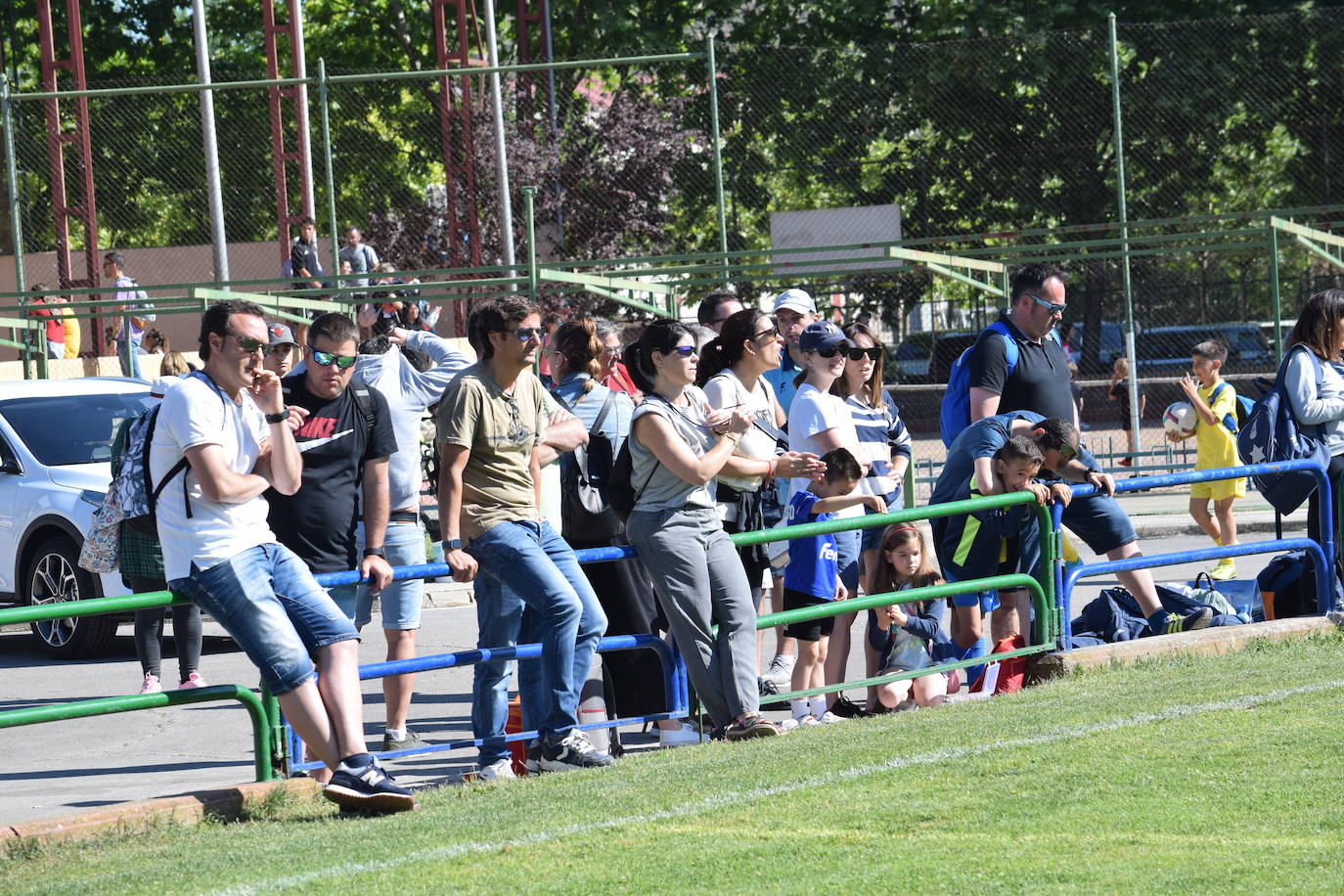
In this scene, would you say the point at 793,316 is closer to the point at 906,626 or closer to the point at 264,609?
the point at 906,626

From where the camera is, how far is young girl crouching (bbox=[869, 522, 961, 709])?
321 inches

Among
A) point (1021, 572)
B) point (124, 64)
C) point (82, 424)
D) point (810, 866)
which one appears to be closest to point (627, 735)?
point (1021, 572)

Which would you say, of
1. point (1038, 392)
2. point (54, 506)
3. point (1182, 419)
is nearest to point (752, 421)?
point (1038, 392)

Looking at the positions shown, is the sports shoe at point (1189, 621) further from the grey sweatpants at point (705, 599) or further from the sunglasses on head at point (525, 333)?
the sunglasses on head at point (525, 333)

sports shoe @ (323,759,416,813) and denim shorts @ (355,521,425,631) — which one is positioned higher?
denim shorts @ (355,521,425,631)

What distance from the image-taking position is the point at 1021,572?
839 centimetres

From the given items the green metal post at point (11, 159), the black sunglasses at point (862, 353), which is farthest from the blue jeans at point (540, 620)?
the green metal post at point (11, 159)

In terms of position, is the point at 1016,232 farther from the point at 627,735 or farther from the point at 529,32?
the point at 529,32

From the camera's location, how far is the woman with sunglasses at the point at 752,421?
734 centimetres

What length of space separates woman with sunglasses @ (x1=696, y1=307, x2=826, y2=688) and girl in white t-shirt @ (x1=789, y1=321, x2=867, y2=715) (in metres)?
0.15

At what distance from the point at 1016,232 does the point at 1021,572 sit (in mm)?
12213

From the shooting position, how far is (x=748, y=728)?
7199mm

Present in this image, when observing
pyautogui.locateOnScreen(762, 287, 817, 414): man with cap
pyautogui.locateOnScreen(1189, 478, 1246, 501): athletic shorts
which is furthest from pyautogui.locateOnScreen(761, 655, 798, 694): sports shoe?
pyautogui.locateOnScreen(1189, 478, 1246, 501): athletic shorts

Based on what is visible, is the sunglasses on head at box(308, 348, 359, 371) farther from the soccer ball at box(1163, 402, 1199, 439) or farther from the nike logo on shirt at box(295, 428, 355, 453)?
the soccer ball at box(1163, 402, 1199, 439)
